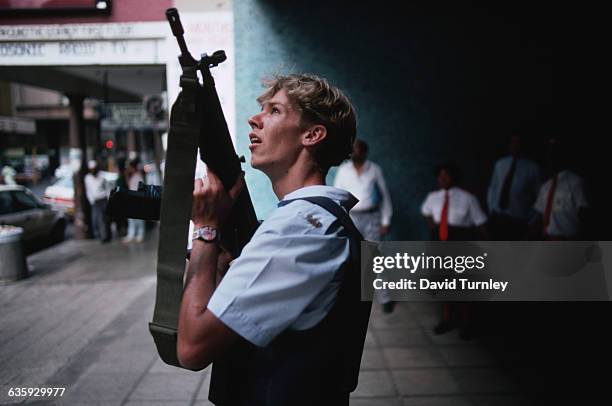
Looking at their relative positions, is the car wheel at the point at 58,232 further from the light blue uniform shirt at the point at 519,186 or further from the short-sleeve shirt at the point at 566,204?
the short-sleeve shirt at the point at 566,204

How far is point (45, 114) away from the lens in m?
33.6

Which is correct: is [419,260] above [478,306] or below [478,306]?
above

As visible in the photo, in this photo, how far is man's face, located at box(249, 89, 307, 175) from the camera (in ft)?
4.87

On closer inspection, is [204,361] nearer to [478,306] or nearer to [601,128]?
[478,306]

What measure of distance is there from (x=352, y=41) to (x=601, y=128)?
360 centimetres

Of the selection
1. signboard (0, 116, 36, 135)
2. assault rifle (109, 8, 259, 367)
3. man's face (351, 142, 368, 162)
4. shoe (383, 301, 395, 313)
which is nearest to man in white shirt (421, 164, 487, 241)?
man's face (351, 142, 368, 162)

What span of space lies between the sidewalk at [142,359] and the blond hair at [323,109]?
270 cm

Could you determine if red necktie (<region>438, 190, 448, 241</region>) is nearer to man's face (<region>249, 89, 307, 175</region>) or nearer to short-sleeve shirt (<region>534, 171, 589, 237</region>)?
short-sleeve shirt (<region>534, 171, 589, 237</region>)

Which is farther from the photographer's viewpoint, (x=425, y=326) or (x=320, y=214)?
(x=425, y=326)

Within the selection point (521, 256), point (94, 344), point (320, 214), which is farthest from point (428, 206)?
point (320, 214)

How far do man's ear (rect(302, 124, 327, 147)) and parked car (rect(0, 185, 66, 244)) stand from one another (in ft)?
31.9

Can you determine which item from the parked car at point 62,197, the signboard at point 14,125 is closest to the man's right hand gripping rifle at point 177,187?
the parked car at point 62,197

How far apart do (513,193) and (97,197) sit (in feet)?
28.7

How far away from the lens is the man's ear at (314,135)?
1.49 metres
